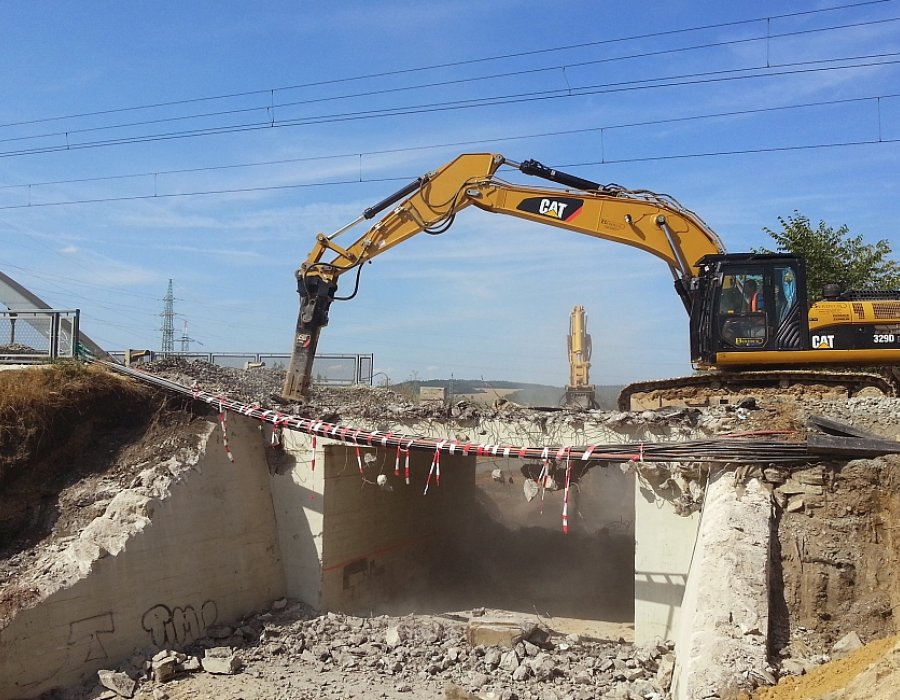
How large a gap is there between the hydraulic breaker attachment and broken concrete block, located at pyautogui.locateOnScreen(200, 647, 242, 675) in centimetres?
459

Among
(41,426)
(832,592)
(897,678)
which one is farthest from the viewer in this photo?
(41,426)

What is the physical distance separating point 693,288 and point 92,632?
976 cm

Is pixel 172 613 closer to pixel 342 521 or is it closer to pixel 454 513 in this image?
pixel 342 521

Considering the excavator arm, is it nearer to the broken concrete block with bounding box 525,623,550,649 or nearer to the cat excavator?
the cat excavator

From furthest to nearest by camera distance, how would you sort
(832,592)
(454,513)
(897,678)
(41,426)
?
(454,513) < (41,426) < (832,592) < (897,678)

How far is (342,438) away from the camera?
11625 mm

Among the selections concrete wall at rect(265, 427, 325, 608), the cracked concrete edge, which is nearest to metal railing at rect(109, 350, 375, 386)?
concrete wall at rect(265, 427, 325, 608)

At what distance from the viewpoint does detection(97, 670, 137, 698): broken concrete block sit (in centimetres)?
895

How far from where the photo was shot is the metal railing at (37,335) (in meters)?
13.7

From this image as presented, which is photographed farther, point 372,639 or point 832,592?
point 372,639

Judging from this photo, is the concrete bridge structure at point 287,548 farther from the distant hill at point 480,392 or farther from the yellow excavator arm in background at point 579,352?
the yellow excavator arm in background at point 579,352

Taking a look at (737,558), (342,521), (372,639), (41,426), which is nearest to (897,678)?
(737,558)

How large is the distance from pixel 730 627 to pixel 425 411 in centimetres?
647

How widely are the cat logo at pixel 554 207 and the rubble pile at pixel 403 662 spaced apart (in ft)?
21.8
